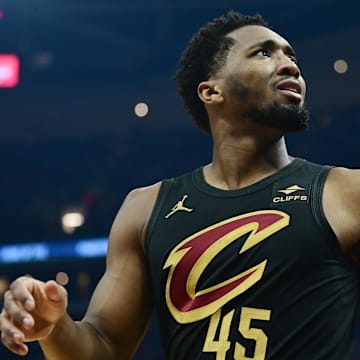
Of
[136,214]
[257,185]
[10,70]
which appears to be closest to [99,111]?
[10,70]

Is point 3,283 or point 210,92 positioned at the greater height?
point 210,92

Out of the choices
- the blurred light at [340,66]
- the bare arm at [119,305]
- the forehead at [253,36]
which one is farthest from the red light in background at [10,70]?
the bare arm at [119,305]

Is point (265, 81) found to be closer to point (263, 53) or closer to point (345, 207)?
point (263, 53)

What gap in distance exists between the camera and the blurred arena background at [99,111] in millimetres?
6895

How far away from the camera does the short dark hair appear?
1.93 metres

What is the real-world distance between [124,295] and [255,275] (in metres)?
0.32

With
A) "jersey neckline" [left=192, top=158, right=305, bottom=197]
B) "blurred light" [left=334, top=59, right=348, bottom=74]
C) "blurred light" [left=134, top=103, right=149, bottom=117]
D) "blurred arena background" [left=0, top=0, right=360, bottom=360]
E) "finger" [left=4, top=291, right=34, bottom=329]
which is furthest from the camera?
"blurred light" [left=134, top=103, right=149, bottom=117]

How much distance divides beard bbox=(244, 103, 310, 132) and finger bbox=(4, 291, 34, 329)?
666 millimetres

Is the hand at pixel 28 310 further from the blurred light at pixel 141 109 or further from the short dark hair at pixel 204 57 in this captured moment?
the blurred light at pixel 141 109

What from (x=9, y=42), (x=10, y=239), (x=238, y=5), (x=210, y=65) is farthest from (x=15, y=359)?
(x=210, y=65)

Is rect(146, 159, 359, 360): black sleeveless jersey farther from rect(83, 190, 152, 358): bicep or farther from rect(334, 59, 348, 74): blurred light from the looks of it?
rect(334, 59, 348, 74): blurred light

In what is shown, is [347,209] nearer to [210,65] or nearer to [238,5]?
[210,65]

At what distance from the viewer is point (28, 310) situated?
135 centimetres

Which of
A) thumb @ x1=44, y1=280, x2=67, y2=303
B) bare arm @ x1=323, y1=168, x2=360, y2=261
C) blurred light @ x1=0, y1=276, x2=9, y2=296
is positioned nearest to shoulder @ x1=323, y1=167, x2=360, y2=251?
bare arm @ x1=323, y1=168, x2=360, y2=261
